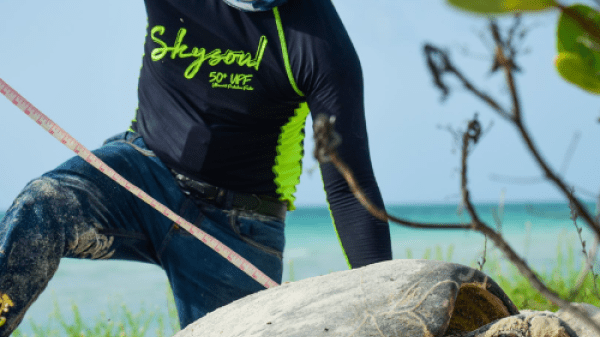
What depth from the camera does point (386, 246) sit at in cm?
166

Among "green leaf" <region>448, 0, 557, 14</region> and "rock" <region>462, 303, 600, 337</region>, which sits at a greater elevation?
"green leaf" <region>448, 0, 557, 14</region>

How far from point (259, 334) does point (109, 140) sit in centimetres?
134

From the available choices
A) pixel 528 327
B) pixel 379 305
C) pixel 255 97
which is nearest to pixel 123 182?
pixel 255 97

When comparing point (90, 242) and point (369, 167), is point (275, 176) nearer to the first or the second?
point (369, 167)

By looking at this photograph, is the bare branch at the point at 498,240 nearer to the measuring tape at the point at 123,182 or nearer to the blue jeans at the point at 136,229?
the measuring tape at the point at 123,182

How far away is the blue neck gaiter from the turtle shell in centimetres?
97

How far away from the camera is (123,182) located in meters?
1.94

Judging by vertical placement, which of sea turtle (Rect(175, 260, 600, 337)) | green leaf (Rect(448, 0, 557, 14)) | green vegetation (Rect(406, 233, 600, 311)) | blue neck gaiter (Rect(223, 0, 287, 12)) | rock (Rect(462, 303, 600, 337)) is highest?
blue neck gaiter (Rect(223, 0, 287, 12))

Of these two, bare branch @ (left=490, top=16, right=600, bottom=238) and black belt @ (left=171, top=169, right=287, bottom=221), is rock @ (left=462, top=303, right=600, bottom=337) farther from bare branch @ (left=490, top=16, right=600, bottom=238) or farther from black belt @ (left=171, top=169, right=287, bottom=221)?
black belt @ (left=171, top=169, right=287, bottom=221)

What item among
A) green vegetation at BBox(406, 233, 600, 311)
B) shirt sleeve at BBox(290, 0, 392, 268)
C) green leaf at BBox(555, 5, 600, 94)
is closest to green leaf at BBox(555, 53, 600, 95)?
green leaf at BBox(555, 5, 600, 94)

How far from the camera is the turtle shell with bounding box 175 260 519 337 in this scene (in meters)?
1.16

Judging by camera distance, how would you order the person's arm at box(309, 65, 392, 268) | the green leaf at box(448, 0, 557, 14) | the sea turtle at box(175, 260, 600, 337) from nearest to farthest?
1. the green leaf at box(448, 0, 557, 14)
2. the sea turtle at box(175, 260, 600, 337)
3. the person's arm at box(309, 65, 392, 268)

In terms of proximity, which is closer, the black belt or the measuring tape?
the measuring tape

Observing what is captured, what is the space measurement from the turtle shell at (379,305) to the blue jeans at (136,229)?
0.70 metres
